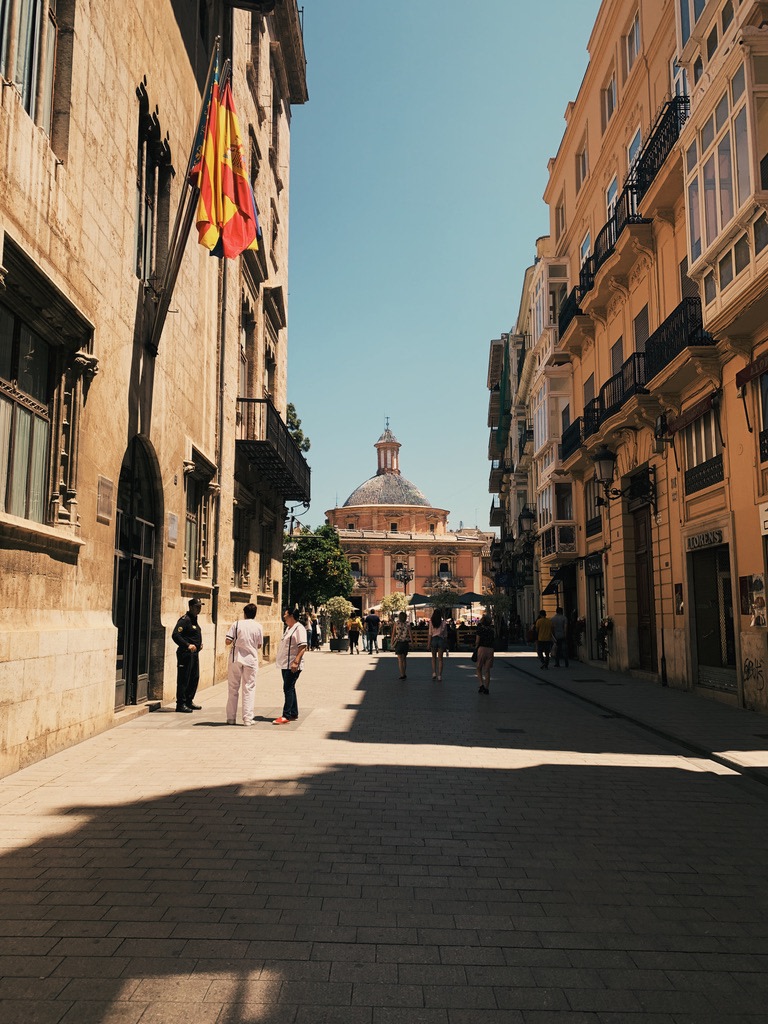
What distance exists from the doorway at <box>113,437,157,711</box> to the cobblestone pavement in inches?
98.0

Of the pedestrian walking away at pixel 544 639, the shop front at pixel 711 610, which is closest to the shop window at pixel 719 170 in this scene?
the shop front at pixel 711 610

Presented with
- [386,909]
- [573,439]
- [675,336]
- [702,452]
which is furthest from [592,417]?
[386,909]

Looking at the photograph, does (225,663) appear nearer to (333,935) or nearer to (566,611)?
(333,935)

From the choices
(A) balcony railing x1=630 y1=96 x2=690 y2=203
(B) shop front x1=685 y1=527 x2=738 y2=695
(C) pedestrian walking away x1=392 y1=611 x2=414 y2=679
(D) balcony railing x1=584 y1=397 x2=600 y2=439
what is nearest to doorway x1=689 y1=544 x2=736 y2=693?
(B) shop front x1=685 y1=527 x2=738 y2=695

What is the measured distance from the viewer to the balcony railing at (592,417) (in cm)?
2284

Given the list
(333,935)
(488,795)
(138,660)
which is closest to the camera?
(333,935)

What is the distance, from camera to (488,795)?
7.32 meters

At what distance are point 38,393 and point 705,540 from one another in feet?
38.4

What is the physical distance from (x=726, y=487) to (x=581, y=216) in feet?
50.9

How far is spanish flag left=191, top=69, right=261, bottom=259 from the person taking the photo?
1313 cm

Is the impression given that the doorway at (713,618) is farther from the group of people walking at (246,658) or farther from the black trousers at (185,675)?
the black trousers at (185,675)

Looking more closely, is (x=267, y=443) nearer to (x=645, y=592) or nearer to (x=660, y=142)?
(x=645, y=592)

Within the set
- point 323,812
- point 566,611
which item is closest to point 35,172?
point 323,812

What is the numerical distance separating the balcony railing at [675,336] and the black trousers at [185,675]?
993cm
